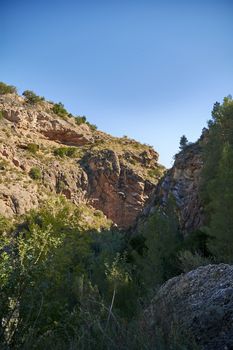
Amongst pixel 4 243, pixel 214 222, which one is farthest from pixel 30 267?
pixel 214 222

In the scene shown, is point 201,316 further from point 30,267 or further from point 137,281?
point 137,281

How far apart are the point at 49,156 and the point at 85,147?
8500 mm

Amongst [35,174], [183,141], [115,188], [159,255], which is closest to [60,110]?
[115,188]

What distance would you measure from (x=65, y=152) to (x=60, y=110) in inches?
501

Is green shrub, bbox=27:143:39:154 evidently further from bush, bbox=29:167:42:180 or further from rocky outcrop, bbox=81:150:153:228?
rocky outcrop, bbox=81:150:153:228

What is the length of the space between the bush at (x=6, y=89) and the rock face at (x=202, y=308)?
5219 cm

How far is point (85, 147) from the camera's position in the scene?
179 feet

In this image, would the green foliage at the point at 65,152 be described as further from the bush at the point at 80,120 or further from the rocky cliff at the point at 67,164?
the bush at the point at 80,120

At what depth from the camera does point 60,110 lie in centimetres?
5994

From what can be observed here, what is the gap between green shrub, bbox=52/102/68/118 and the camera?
193 feet

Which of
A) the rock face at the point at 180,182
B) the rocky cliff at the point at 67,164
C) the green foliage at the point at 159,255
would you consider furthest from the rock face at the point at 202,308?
the rocky cliff at the point at 67,164

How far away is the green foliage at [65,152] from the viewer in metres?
49.2

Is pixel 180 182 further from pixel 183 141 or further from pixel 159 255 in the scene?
pixel 159 255

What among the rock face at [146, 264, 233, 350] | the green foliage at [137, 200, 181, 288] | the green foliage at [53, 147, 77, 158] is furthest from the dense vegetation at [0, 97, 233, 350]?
the green foliage at [53, 147, 77, 158]
